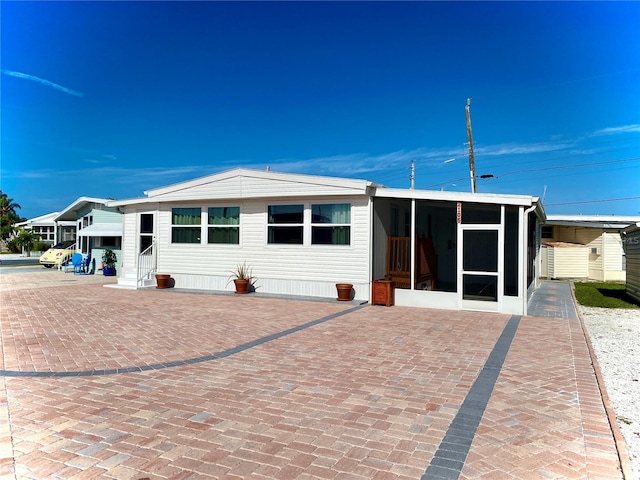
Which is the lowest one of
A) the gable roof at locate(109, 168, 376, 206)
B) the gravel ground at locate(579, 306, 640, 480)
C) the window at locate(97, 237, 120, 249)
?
the gravel ground at locate(579, 306, 640, 480)

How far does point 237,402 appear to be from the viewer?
4.40 m

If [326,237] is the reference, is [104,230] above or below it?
above


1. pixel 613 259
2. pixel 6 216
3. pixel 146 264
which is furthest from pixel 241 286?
pixel 6 216

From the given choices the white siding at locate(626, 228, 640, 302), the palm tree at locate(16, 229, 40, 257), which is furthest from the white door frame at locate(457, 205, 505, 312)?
the palm tree at locate(16, 229, 40, 257)

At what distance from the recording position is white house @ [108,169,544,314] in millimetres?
11016

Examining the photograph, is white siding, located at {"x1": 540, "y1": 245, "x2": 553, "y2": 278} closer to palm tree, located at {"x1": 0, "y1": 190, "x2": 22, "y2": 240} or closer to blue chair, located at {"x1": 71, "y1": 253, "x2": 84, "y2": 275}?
blue chair, located at {"x1": 71, "y1": 253, "x2": 84, "y2": 275}

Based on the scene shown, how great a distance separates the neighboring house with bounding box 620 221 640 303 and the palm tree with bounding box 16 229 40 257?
151ft

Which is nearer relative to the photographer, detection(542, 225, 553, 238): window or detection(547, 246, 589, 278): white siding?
detection(547, 246, 589, 278): white siding

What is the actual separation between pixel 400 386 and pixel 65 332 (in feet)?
19.9

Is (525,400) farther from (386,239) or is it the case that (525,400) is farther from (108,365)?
(386,239)

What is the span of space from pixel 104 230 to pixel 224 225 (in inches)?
392

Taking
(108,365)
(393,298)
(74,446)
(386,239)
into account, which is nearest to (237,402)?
(74,446)

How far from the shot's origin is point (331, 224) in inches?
487

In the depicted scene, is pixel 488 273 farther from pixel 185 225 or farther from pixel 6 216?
pixel 6 216
